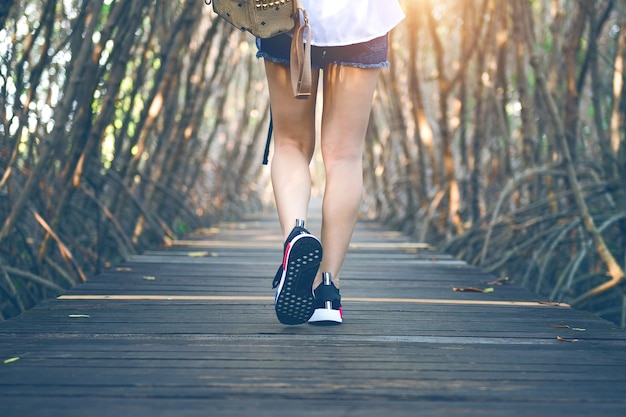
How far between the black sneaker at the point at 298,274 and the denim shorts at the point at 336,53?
43 cm

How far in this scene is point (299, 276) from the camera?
2.15 metres

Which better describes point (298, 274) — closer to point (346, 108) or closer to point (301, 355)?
point (301, 355)

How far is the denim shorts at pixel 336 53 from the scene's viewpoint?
90.1 inches

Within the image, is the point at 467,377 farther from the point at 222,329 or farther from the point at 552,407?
the point at 222,329

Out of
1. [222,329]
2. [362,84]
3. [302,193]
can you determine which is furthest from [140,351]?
[362,84]

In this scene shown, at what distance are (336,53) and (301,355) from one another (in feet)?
2.62

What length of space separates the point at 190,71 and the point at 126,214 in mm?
1078

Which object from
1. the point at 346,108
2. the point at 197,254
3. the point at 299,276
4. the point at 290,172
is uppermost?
the point at 346,108

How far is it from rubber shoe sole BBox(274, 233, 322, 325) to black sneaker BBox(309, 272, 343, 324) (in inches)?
4.0

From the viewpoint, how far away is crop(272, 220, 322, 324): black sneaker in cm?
213

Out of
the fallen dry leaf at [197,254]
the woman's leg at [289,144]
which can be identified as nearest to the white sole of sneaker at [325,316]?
the woman's leg at [289,144]

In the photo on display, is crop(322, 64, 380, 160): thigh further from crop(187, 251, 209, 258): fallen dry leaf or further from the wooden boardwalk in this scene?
crop(187, 251, 209, 258): fallen dry leaf

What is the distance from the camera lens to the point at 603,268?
4.66 meters

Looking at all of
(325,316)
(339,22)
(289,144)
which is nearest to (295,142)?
(289,144)
